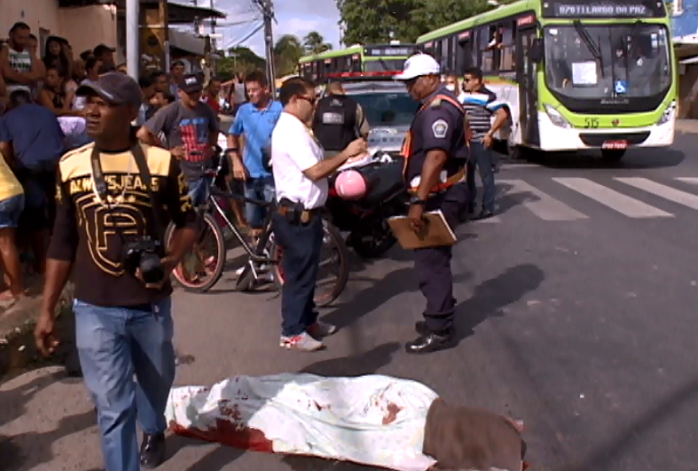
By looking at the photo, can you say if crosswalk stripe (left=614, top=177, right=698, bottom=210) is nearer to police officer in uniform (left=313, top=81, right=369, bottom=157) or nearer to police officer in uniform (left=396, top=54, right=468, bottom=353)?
police officer in uniform (left=313, top=81, right=369, bottom=157)

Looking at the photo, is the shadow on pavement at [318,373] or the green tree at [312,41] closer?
the shadow on pavement at [318,373]

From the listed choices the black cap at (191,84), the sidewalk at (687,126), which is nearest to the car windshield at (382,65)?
the sidewalk at (687,126)

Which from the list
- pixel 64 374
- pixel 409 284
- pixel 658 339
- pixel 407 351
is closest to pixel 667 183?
pixel 409 284

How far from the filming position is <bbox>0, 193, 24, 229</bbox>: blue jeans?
6.90m

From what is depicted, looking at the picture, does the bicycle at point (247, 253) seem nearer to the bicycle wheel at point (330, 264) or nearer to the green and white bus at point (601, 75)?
the bicycle wheel at point (330, 264)

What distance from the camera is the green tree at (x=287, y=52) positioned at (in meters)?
58.5

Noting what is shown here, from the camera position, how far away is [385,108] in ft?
38.3

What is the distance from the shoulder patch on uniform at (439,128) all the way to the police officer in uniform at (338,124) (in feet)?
13.8

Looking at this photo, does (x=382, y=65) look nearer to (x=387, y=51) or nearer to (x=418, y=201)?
(x=387, y=51)

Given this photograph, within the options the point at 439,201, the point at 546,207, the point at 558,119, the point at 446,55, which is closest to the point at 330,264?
the point at 439,201

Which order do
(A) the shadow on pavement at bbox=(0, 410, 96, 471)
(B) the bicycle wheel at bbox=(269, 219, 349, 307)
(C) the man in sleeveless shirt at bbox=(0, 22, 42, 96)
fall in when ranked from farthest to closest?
1. (C) the man in sleeveless shirt at bbox=(0, 22, 42, 96)
2. (B) the bicycle wheel at bbox=(269, 219, 349, 307)
3. (A) the shadow on pavement at bbox=(0, 410, 96, 471)

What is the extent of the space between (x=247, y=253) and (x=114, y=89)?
419cm

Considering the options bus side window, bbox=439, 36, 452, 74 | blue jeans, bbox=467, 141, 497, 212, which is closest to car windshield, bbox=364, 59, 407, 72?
bus side window, bbox=439, 36, 452, 74

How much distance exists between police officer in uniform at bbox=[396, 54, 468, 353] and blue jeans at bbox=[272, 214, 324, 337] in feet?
2.31
